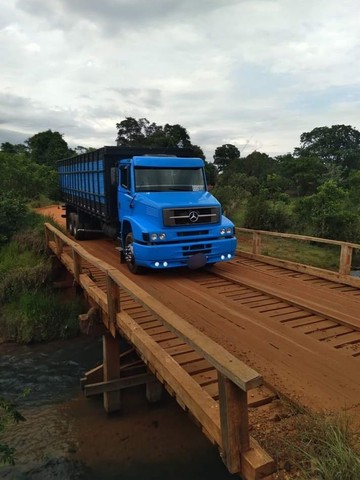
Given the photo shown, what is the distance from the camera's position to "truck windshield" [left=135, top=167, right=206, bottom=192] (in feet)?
29.5

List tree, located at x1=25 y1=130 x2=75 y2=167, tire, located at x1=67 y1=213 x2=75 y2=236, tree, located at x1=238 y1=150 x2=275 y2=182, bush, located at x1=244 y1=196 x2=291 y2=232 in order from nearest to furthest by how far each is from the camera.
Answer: tire, located at x1=67 y1=213 x2=75 y2=236, bush, located at x1=244 y1=196 x2=291 y2=232, tree, located at x1=25 y1=130 x2=75 y2=167, tree, located at x1=238 y1=150 x2=275 y2=182

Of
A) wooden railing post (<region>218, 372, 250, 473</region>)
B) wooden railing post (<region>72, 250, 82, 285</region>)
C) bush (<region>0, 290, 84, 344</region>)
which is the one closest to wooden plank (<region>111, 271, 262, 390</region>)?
wooden railing post (<region>218, 372, 250, 473</region>)

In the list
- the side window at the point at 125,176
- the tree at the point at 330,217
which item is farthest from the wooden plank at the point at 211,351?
the tree at the point at 330,217

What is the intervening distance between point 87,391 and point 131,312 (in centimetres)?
222

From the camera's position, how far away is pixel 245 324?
5.75m

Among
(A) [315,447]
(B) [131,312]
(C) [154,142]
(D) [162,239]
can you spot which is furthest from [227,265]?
(C) [154,142]

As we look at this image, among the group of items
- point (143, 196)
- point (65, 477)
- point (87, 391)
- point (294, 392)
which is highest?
point (143, 196)

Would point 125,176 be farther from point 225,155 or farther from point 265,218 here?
point 225,155

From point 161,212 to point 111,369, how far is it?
3187mm

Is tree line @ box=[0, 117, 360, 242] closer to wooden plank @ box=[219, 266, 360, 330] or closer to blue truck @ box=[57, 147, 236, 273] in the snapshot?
blue truck @ box=[57, 147, 236, 273]

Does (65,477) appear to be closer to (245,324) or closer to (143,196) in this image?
(245,324)

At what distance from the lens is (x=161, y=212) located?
8094 mm

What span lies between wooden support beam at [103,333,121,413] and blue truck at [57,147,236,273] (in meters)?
1.73

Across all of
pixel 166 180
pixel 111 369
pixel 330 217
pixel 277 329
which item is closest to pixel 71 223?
pixel 166 180
